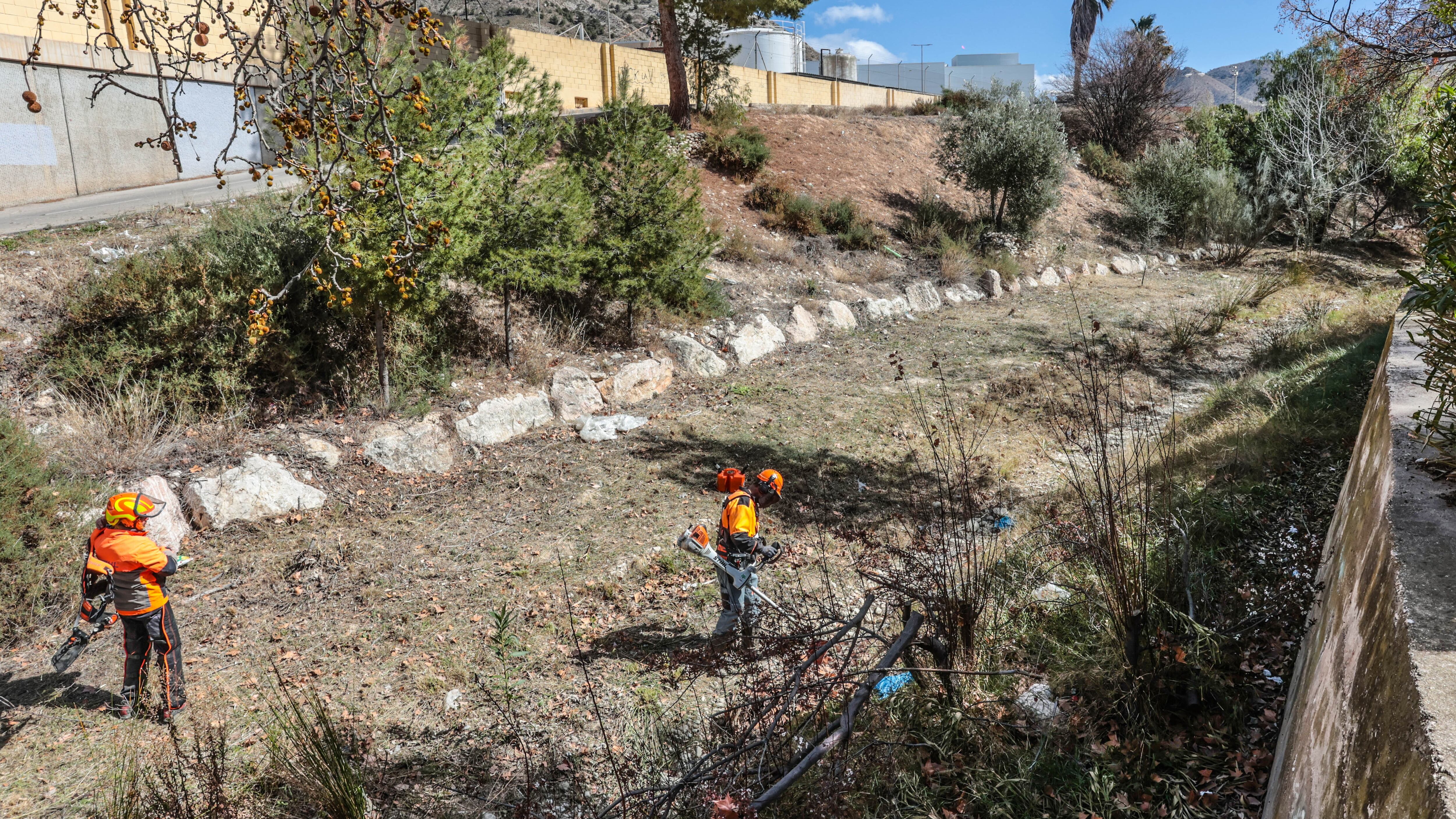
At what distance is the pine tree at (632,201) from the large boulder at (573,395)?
4.74 ft

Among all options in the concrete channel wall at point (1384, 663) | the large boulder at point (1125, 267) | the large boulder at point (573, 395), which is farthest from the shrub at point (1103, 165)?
the concrete channel wall at point (1384, 663)

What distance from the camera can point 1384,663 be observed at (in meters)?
2.03

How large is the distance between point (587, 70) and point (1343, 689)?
86.7 feet

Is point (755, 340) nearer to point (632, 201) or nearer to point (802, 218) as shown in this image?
point (632, 201)

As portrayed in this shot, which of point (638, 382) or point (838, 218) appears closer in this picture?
point (638, 382)

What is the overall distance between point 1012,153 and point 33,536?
62.3ft

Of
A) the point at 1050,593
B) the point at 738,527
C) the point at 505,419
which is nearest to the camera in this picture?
the point at 1050,593

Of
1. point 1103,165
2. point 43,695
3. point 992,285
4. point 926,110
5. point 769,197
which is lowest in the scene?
point 43,695

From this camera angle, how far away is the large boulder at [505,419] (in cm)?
901

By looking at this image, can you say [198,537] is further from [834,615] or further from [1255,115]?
[1255,115]

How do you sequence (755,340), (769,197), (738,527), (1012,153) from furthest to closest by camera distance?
1. (1012,153)
2. (769,197)
3. (755,340)
4. (738,527)

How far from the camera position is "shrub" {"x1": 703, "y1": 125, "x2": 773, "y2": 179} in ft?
60.4

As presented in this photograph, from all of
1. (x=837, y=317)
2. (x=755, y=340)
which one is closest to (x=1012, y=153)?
(x=837, y=317)

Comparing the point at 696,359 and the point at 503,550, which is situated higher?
the point at 696,359
